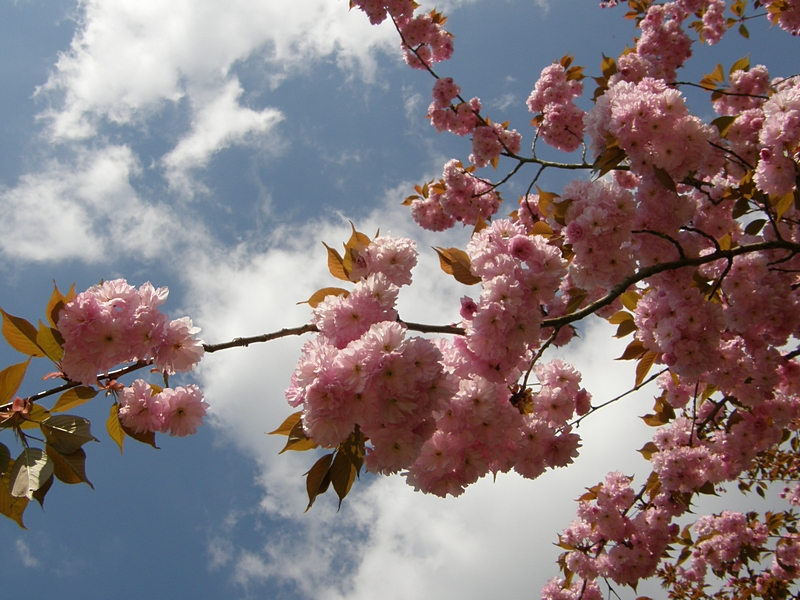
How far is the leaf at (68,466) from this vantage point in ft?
6.08

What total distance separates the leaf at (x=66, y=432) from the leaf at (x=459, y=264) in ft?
5.64

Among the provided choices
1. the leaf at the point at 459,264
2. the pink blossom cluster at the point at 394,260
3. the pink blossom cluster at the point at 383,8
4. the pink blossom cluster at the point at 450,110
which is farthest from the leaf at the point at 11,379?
the pink blossom cluster at the point at 450,110

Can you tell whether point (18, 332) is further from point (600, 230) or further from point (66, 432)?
point (600, 230)

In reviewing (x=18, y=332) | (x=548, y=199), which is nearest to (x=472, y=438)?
(x=548, y=199)

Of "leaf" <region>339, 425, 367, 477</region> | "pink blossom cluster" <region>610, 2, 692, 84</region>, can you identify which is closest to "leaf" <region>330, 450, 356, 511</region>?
"leaf" <region>339, 425, 367, 477</region>

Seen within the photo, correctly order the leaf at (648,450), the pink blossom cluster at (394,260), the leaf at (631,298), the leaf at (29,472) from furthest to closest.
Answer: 1. the leaf at (648,450)
2. the leaf at (631,298)
3. the pink blossom cluster at (394,260)
4. the leaf at (29,472)

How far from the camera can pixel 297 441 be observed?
1878 mm

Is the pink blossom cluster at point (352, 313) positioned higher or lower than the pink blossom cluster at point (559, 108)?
lower

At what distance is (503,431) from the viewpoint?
1.90m

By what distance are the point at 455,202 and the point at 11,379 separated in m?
6.33

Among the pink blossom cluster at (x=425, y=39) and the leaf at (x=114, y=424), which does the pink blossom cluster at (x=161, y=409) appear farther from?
the pink blossom cluster at (x=425, y=39)

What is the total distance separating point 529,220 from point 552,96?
201 cm

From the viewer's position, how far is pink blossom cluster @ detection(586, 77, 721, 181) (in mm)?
2254

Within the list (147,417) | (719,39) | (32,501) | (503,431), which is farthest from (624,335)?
(719,39)
